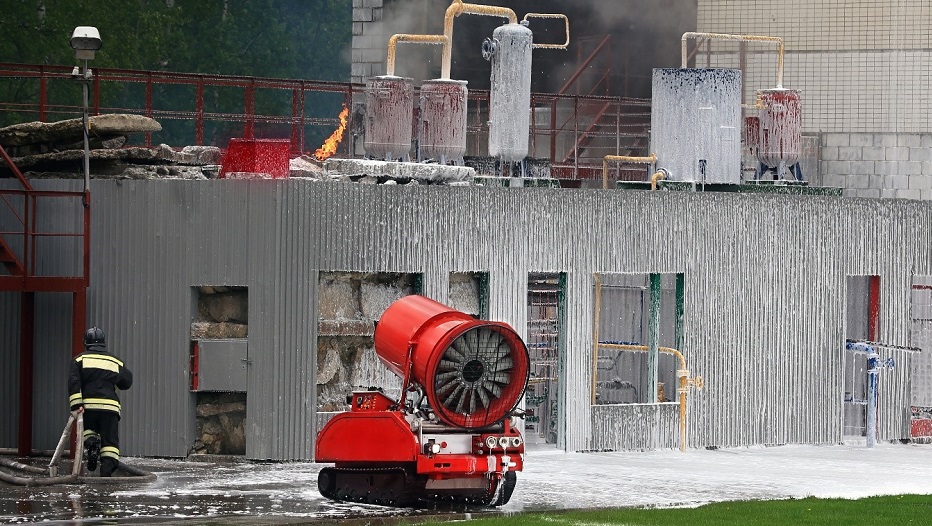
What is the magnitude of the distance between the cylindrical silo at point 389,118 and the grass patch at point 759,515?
301 inches

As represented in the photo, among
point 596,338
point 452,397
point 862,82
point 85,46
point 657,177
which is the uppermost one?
point 862,82

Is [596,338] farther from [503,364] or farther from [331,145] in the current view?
[331,145]

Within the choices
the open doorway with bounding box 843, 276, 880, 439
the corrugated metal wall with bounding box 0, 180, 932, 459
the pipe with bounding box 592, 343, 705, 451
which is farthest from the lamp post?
the open doorway with bounding box 843, 276, 880, 439

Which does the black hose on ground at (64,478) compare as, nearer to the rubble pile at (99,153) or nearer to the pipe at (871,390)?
the rubble pile at (99,153)

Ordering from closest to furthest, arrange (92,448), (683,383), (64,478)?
(64,478)
(92,448)
(683,383)

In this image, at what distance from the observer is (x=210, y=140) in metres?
58.0

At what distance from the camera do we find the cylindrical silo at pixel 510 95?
75.7 ft

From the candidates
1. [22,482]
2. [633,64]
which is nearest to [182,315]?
[22,482]

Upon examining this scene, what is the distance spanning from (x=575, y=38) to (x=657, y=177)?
11491 mm

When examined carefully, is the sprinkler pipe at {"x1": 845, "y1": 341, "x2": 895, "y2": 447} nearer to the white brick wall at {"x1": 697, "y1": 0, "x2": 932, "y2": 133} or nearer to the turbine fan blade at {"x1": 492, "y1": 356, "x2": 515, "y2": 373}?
the turbine fan blade at {"x1": 492, "y1": 356, "x2": 515, "y2": 373}

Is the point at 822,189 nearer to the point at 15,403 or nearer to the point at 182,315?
the point at 182,315

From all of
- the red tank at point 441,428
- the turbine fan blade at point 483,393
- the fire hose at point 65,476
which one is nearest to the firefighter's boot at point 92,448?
the fire hose at point 65,476

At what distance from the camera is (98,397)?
1839 centimetres

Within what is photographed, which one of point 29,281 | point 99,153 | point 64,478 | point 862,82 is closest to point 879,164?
point 862,82
